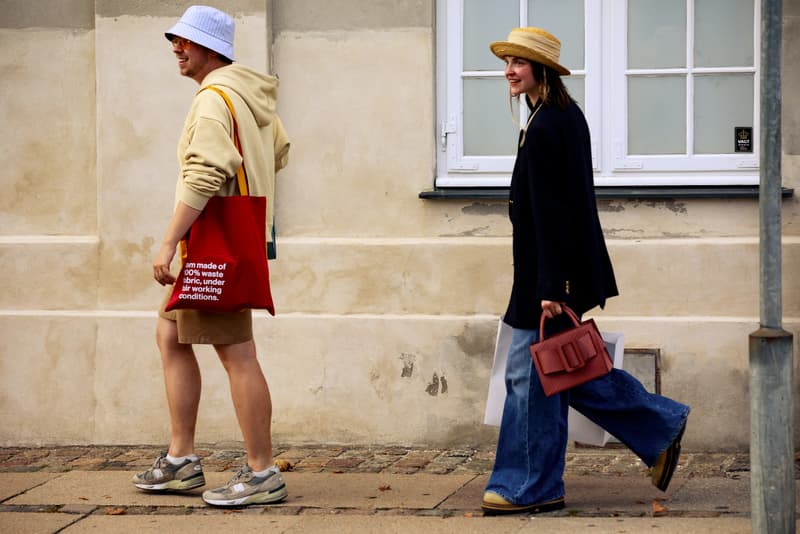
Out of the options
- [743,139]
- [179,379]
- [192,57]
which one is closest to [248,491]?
[179,379]

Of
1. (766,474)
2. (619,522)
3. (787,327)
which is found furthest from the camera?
(787,327)

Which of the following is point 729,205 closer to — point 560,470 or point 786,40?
point 786,40

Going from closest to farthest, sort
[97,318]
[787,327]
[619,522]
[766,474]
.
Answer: [766,474] < [619,522] < [787,327] < [97,318]

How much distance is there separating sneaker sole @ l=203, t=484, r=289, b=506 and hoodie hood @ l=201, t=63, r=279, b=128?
151cm

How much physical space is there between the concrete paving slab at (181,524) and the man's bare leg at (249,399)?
0.97 feet

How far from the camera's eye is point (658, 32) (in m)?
7.14

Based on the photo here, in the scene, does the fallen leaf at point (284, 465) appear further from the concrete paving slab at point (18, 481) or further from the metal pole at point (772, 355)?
the metal pole at point (772, 355)

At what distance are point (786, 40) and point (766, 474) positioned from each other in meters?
3.16

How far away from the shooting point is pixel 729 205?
6.96 metres

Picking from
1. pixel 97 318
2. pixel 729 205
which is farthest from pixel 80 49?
pixel 729 205

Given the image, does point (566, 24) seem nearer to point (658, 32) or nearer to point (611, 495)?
point (658, 32)

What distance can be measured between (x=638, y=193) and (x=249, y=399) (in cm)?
250

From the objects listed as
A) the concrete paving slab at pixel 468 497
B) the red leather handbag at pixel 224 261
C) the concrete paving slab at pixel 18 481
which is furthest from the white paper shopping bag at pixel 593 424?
the concrete paving slab at pixel 18 481

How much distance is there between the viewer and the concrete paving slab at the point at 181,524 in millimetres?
5211
